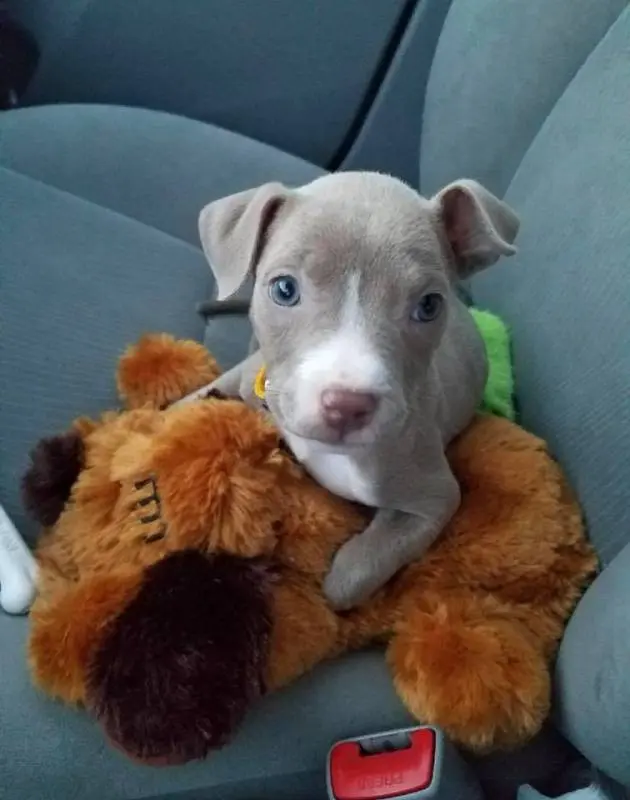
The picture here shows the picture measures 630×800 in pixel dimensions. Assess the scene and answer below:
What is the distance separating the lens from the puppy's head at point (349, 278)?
3.28ft

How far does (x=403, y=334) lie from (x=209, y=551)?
33 cm

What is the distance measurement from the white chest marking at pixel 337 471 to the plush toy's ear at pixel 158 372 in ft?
0.93

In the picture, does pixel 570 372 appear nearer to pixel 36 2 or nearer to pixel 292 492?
pixel 292 492

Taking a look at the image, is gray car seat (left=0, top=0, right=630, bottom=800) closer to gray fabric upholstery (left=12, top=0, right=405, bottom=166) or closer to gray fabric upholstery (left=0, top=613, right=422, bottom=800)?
gray fabric upholstery (left=0, top=613, right=422, bottom=800)

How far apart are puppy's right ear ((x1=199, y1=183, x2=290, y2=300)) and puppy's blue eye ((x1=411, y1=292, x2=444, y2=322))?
0.21m

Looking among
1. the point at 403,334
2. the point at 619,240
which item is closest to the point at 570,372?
the point at 619,240

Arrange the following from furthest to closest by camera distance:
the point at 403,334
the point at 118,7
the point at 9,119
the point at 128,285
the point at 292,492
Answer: the point at 118,7
the point at 9,119
the point at 128,285
the point at 292,492
the point at 403,334

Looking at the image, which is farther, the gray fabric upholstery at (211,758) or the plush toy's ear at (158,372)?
the plush toy's ear at (158,372)

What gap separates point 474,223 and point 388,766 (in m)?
0.62

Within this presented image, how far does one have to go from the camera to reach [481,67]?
1707 mm

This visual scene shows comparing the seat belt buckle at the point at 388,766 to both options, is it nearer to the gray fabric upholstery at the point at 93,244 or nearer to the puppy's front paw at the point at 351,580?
the puppy's front paw at the point at 351,580

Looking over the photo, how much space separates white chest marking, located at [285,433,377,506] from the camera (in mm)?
1204

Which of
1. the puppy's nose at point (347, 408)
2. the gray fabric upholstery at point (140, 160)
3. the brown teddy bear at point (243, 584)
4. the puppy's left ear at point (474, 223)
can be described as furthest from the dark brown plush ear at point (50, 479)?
the gray fabric upholstery at point (140, 160)

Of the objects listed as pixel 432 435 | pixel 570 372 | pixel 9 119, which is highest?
pixel 570 372
